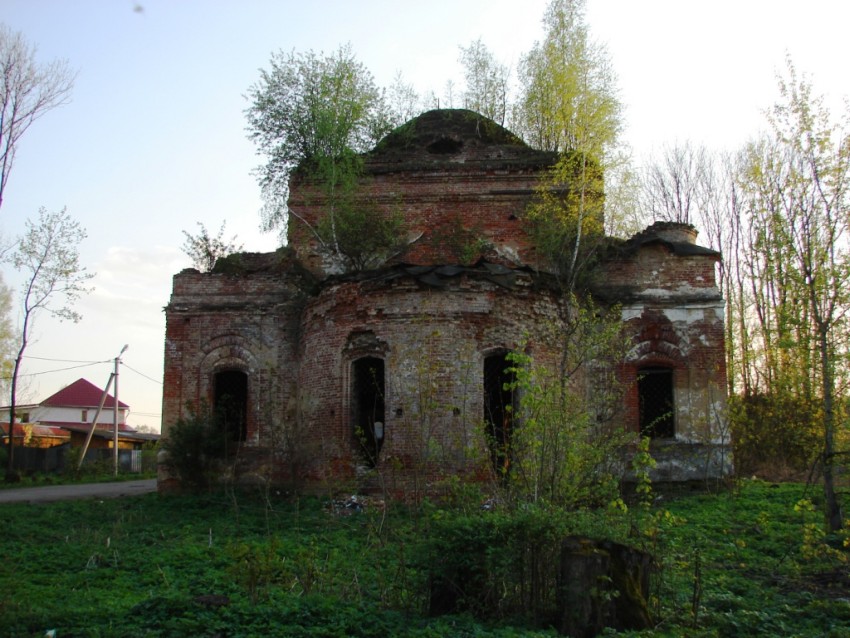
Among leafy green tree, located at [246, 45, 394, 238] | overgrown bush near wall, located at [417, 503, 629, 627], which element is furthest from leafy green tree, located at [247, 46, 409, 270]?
overgrown bush near wall, located at [417, 503, 629, 627]

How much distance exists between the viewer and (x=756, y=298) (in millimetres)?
24375

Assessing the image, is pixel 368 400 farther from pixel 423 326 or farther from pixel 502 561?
pixel 502 561

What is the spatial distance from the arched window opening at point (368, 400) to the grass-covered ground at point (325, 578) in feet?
5.37

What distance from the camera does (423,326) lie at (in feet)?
42.7

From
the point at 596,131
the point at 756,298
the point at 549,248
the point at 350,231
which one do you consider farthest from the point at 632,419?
the point at 756,298

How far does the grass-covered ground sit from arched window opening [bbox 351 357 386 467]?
1636 mm

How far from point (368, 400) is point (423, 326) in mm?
1851

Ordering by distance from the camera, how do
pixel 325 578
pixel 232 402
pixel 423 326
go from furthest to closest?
1. pixel 232 402
2. pixel 423 326
3. pixel 325 578

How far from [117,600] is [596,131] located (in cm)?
1162

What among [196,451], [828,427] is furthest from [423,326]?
[828,427]

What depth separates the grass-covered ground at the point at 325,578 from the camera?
6102 millimetres

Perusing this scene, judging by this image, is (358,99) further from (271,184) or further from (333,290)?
(333,290)

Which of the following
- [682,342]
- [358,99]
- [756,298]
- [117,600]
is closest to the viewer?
[117,600]

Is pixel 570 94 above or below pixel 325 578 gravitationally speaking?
above
